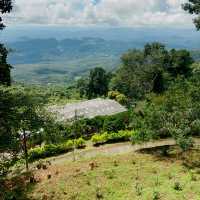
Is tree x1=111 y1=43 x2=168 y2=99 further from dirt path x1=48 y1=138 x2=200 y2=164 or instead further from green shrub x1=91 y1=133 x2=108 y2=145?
dirt path x1=48 y1=138 x2=200 y2=164

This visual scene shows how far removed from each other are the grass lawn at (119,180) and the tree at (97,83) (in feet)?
206

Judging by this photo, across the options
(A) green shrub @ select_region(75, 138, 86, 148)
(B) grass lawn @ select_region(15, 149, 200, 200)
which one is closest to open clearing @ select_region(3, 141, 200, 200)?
(B) grass lawn @ select_region(15, 149, 200, 200)

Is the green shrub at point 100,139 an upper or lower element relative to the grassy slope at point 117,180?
lower

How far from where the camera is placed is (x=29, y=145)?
41188 millimetres

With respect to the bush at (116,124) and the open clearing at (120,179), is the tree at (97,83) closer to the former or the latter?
the bush at (116,124)

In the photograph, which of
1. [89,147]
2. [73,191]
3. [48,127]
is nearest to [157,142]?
[89,147]

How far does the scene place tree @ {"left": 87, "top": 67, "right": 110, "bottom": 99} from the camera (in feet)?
307

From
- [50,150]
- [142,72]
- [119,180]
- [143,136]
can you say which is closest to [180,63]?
[142,72]

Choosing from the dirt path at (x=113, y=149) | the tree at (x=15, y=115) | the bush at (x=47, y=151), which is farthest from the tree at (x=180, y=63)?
the tree at (x=15, y=115)

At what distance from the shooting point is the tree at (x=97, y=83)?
307ft

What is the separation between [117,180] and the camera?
1002 inches

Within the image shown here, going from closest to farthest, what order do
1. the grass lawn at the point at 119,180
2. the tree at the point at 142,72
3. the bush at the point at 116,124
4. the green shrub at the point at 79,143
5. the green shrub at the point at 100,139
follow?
the grass lawn at the point at 119,180
the green shrub at the point at 79,143
the green shrub at the point at 100,139
the bush at the point at 116,124
the tree at the point at 142,72

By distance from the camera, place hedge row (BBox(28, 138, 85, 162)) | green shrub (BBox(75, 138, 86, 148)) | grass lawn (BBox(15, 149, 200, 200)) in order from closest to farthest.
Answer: grass lawn (BBox(15, 149, 200, 200)) < hedge row (BBox(28, 138, 85, 162)) < green shrub (BBox(75, 138, 86, 148))

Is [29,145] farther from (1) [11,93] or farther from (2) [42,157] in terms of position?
(1) [11,93]
